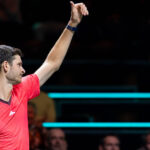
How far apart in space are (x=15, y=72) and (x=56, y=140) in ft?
6.58

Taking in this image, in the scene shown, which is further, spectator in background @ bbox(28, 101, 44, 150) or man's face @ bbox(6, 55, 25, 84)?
spectator in background @ bbox(28, 101, 44, 150)

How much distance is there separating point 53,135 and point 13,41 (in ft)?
5.30

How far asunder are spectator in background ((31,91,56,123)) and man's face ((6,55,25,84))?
7.08 ft

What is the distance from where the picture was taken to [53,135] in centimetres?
537

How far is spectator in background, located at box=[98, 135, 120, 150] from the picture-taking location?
5.24m

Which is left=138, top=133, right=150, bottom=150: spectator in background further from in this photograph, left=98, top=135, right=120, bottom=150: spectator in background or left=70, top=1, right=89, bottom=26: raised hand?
left=70, top=1, right=89, bottom=26: raised hand

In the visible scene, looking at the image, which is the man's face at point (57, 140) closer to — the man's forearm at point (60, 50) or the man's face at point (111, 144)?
the man's face at point (111, 144)

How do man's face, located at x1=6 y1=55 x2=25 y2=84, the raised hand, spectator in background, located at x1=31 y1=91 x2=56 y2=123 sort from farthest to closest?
spectator in background, located at x1=31 y1=91 x2=56 y2=123 → the raised hand → man's face, located at x1=6 y1=55 x2=25 y2=84

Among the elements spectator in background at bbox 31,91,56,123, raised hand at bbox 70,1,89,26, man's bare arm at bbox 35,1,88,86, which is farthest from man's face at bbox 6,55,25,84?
spectator in background at bbox 31,91,56,123

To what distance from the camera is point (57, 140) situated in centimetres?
534

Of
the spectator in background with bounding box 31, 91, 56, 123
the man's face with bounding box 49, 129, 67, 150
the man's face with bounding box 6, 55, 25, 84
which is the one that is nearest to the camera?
the man's face with bounding box 6, 55, 25, 84

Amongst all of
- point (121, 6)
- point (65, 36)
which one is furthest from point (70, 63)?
point (65, 36)

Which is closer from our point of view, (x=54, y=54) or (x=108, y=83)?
(x=54, y=54)

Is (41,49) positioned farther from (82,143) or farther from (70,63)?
(82,143)
